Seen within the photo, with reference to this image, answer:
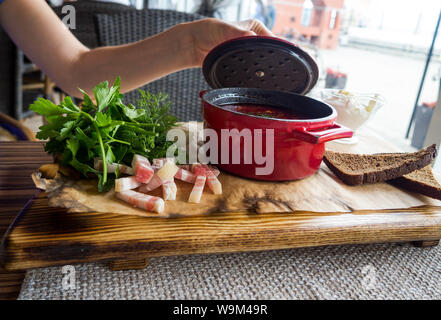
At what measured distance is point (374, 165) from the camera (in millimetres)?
972

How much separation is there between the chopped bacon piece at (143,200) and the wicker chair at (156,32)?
143 centimetres

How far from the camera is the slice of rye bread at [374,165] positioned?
90 centimetres

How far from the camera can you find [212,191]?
0.79m

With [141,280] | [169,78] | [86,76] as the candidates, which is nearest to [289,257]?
[141,280]

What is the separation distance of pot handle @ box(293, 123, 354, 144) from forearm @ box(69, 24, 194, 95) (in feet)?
2.70

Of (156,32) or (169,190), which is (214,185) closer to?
(169,190)

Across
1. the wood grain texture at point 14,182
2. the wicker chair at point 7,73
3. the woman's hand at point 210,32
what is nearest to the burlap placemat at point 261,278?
the wood grain texture at point 14,182

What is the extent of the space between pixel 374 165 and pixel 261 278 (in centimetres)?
52

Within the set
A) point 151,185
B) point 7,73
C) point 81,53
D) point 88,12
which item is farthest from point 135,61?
point 88,12

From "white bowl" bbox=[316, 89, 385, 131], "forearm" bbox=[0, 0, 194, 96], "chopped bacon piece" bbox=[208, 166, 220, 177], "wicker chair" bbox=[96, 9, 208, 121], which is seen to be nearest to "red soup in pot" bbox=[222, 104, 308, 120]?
"chopped bacon piece" bbox=[208, 166, 220, 177]

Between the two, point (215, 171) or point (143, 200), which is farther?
point (215, 171)

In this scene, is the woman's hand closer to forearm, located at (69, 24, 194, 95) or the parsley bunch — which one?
forearm, located at (69, 24, 194, 95)

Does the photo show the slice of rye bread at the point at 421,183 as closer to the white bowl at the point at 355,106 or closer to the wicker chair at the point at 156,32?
the white bowl at the point at 355,106

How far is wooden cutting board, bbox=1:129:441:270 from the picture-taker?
1.95ft
